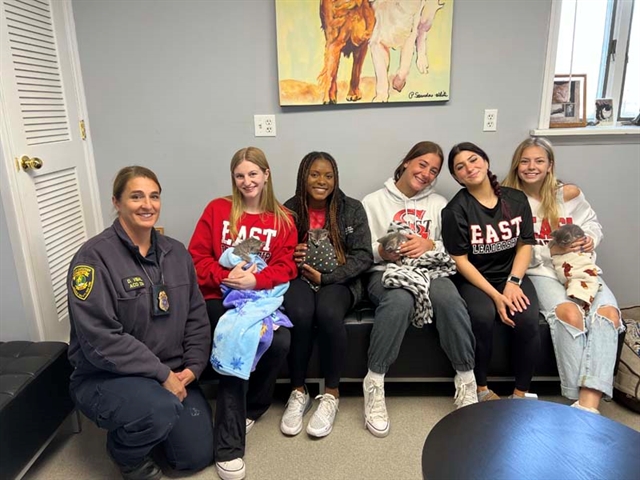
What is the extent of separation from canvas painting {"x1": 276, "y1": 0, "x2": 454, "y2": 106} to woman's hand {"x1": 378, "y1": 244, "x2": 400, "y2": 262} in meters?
0.81

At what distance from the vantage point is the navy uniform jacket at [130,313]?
1.46 metres

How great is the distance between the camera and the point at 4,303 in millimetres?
1924

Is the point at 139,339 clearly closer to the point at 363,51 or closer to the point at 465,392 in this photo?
the point at 465,392

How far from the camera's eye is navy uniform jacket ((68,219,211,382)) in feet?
4.79

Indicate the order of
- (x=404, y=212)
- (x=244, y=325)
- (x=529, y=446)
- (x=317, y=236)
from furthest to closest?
(x=404, y=212)
(x=317, y=236)
(x=244, y=325)
(x=529, y=446)

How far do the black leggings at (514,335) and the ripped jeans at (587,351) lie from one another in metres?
0.09

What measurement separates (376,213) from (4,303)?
64.7 inches

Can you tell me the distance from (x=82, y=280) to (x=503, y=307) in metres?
1.56

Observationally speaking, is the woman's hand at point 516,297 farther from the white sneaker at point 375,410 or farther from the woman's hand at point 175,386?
the woman's hand at point 175,386

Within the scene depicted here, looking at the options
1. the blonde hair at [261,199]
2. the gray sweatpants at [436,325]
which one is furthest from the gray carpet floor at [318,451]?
the blonde hair at [261,199]

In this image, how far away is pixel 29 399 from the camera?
5.17 ft

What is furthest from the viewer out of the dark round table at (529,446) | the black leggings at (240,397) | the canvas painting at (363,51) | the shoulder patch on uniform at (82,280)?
the canvas painting at (363,51)

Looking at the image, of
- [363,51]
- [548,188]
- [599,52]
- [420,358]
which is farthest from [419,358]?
[599,52]
